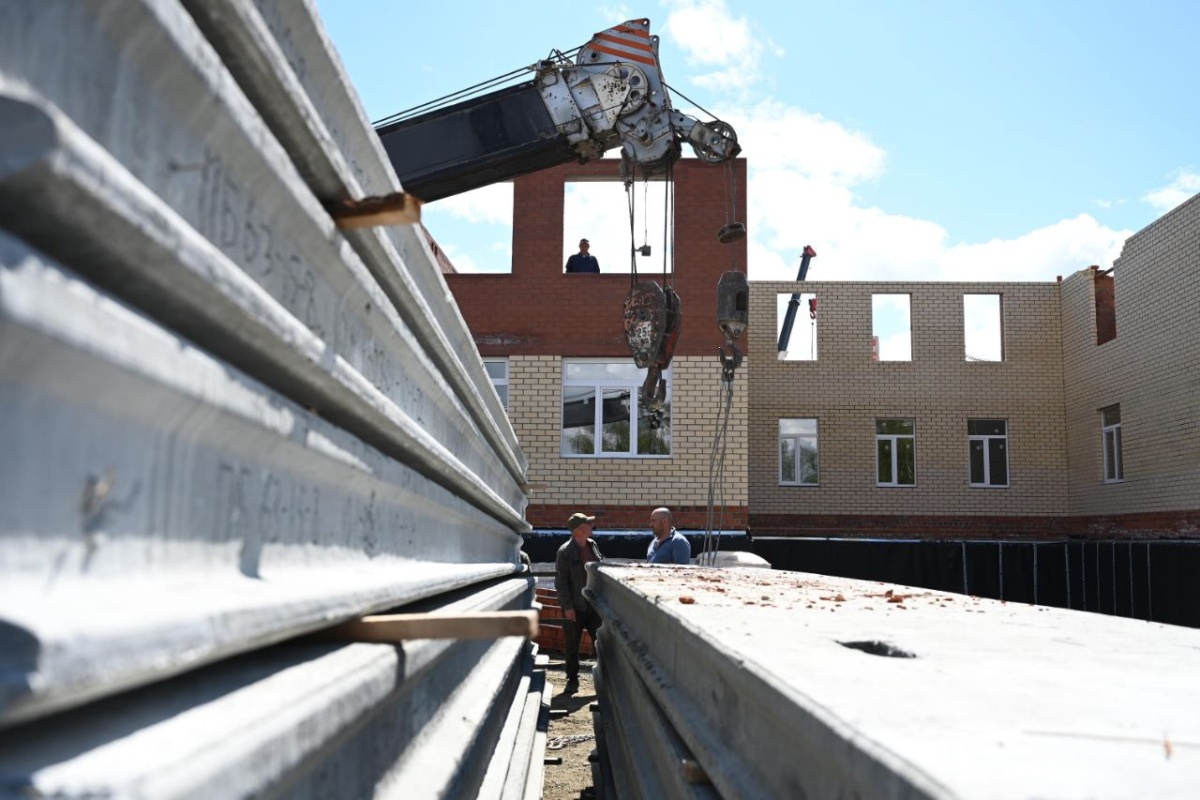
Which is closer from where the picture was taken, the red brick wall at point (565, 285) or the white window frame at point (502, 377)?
the red brick wall at point (565, 285)

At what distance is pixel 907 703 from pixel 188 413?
3.12 feet

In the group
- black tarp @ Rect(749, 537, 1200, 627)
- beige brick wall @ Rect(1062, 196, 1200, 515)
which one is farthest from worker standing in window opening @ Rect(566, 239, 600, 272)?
beige brick wall @ Rect(1062, 196, 1200, 515)

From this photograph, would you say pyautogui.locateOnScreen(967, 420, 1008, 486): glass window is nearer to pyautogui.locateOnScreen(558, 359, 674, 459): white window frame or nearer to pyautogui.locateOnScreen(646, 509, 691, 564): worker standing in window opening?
pyautogui.locateOnScreen(558, 359, 674, 459): white window frame

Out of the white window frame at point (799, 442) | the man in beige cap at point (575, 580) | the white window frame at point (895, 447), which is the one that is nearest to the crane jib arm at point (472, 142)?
the man in beige cap at point (575, 580)

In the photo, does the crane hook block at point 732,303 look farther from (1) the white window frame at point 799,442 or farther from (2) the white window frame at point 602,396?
(1) the white window frame at point 799,442

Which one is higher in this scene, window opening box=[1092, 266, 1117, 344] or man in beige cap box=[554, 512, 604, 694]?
window opening box=[1092, 266, 1117, 344]

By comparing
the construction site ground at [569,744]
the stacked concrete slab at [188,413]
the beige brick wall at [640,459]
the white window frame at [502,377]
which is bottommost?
the construction site ground at [569,744]

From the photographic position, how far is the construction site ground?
5184 mm

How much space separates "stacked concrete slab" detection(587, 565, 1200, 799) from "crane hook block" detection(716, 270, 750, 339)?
159 inches

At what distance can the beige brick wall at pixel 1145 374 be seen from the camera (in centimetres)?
1648

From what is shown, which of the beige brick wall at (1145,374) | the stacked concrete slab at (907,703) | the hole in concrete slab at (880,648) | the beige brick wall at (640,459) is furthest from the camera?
the beige brick wall at (1145,374)

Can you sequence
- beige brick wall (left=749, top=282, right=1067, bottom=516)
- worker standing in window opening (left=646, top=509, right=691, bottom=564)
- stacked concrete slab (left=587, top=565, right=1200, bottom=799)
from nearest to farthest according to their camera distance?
stacked concrete slab (left=587, top=565, right=1200, bottom=799) < worker standing in window opening (left=646, top=509, right=691, bottom=564) < beige brick wall (left=749, top=282, right=1067, bottom=516)

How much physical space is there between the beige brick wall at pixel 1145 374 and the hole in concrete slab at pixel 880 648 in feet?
54.8

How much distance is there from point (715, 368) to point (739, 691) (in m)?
12.9
